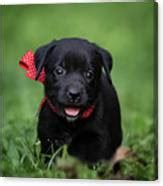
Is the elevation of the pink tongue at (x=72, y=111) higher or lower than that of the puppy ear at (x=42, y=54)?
lower

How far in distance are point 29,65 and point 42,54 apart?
6 centimetres

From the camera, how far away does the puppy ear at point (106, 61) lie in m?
1.86

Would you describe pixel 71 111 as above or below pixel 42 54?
below

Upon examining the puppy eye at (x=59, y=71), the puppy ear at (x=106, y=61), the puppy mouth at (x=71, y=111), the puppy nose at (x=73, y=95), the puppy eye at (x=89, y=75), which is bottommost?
the puppy mouth at (x=71, y=111)

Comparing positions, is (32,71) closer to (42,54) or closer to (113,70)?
(42,54)

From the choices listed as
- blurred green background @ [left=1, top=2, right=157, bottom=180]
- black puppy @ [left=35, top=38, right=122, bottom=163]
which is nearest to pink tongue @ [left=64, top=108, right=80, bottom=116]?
black puppy @ [left=35, top=38, right=122, bottom=163]

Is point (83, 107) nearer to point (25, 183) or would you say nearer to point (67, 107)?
point (67, 107)

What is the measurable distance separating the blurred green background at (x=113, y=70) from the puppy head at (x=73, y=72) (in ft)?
0.11

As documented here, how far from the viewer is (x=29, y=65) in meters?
1.92

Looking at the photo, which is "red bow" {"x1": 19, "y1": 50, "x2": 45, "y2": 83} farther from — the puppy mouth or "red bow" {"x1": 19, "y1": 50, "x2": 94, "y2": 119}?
the puppy mouth

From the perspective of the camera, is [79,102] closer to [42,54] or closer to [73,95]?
[73,95]

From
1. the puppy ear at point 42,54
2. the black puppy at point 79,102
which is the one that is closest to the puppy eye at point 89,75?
the black puppy at point 79,102

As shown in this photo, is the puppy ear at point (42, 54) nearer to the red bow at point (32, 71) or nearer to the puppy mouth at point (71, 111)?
the red bow at point (32, 71)

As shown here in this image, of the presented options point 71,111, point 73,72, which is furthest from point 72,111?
point 73,72
